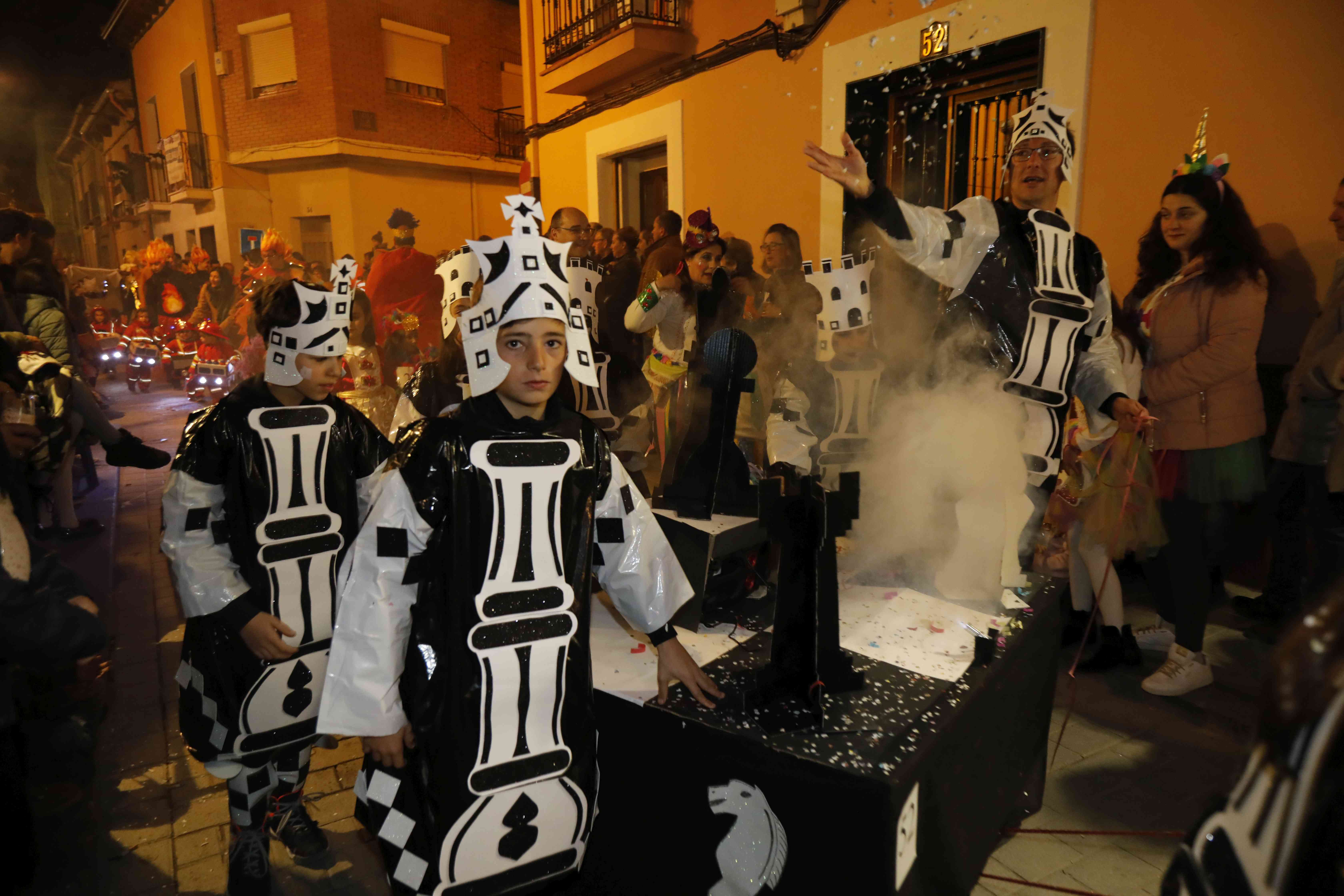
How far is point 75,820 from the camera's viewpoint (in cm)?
273

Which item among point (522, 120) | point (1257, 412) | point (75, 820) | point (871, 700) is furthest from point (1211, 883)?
point (522, 120)

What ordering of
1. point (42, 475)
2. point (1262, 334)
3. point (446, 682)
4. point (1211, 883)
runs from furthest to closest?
point (1262, 334) → point (42, 475) → point (446, 682) → point (1211, 883)

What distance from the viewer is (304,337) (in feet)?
7.61

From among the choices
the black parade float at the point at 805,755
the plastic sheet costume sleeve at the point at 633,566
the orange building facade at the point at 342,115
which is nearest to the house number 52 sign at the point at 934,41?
the black parade float at the point at 805,755

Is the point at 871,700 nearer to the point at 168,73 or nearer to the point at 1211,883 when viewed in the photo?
the point at 1211,883

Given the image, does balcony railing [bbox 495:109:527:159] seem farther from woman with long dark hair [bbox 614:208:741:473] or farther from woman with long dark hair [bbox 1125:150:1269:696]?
woman with long dark hair [bbox 1125:150:1269:696]

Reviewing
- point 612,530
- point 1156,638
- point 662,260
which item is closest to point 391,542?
point 612,530

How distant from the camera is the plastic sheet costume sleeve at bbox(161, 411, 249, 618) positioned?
6.97 ft

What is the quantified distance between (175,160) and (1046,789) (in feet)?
84.1

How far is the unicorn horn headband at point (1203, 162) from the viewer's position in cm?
350

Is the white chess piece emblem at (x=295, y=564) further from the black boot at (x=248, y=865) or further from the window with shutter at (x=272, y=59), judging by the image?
the window with shutter at (x=272, y=59)

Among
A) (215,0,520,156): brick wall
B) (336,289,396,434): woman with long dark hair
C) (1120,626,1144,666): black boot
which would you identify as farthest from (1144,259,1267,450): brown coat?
(215,0,520,156): brick wall

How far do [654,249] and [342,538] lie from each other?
13.5ft

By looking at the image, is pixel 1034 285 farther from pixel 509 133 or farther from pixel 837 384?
pixel 509 133
